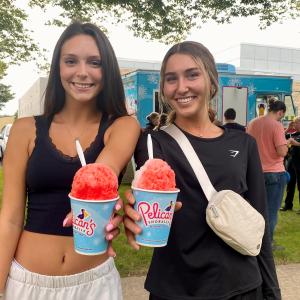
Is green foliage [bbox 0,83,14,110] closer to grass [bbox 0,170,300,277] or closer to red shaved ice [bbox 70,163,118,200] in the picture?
grass [bbox 0,170,300,277]

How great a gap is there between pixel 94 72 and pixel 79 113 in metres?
0.26

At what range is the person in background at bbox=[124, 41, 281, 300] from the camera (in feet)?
5.88

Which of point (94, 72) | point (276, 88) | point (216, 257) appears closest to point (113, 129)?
point (94, 72)

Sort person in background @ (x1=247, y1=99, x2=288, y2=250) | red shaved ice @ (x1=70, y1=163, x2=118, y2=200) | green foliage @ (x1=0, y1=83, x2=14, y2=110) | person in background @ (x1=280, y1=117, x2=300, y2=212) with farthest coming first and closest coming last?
green foliage @ (x1=0, y1=83, x2=14, y2=110) < person in background @ (x1=280, y1=117, x2=300, y2=212) < person in background @ (x1=247, y1=99, x2=288, y2=250) < red shaved ice @ (x1=70, y1=163, x2=118, y2=200)

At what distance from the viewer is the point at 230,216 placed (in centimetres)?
175

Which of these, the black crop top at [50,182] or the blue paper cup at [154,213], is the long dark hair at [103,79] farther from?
the blue paper cup at [154,213]

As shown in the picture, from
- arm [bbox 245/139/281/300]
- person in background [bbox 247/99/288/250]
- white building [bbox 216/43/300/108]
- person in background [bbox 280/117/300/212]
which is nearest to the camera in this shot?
arm [bbox 245/139/281/300]

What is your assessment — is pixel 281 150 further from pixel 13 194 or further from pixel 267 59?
pixel 267 59

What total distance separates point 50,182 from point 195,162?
0.64 meters

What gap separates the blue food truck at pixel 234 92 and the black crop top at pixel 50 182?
856 cm

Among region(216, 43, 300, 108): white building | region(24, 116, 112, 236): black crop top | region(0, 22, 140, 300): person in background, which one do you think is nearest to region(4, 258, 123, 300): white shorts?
region(0, 22, 140, 300): person in background

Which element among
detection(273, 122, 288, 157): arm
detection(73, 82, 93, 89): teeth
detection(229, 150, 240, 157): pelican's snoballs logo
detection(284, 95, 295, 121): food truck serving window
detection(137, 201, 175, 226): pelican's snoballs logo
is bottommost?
detection(284, 95, 295, 121): food truck serving window

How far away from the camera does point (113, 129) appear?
186cm

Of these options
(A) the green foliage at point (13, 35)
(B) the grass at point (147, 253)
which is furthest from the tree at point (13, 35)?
(B) the grass at point (147, 253)
